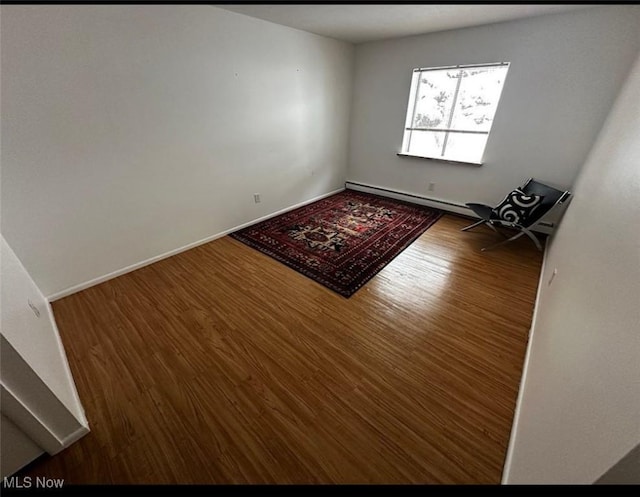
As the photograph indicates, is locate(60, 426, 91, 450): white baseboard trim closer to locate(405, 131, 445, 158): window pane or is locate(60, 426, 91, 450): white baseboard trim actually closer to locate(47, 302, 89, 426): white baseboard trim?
locate(47, 302, 89, 426): white baseboard trim

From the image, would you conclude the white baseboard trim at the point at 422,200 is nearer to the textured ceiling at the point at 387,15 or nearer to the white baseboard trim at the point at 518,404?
the white baseboard trim at the point at 518,404

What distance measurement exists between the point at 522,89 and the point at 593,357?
10.6ft

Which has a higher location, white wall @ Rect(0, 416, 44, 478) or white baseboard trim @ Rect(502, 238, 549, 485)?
white wall @ Rect(0, 416, 44, 478)

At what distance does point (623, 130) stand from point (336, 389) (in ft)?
7.84

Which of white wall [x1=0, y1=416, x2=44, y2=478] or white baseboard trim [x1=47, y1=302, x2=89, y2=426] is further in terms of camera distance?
white baseboard trim [x1=47, y1=302, x2=89, y2=426]

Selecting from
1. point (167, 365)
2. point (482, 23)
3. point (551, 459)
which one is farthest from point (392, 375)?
point (482, 23)

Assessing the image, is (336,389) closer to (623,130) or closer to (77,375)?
(77,375)

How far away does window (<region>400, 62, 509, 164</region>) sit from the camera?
3.06m

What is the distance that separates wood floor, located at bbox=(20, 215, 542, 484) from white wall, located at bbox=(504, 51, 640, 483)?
276 mm

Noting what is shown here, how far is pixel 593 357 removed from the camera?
776 mm

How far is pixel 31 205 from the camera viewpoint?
183 cm

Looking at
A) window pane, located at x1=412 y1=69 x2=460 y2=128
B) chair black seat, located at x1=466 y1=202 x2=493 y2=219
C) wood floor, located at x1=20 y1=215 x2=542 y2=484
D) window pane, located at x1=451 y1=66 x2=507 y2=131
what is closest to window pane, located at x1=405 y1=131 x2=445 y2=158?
window pane, located at x1=412 y1=69 x2=460 y2=128

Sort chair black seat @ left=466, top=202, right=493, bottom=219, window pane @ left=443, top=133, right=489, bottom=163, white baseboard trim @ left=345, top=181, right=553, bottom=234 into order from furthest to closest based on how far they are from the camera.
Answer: window pane @ left=443, top=133, right=489, bottom=163, white baseboard trim @ left=345, top=181, right=553, bottom=234, chair black seat @ left=466, top=202, right=493, bottom=219

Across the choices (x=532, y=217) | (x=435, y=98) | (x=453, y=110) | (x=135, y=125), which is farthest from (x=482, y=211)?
(x=135, y=125)
